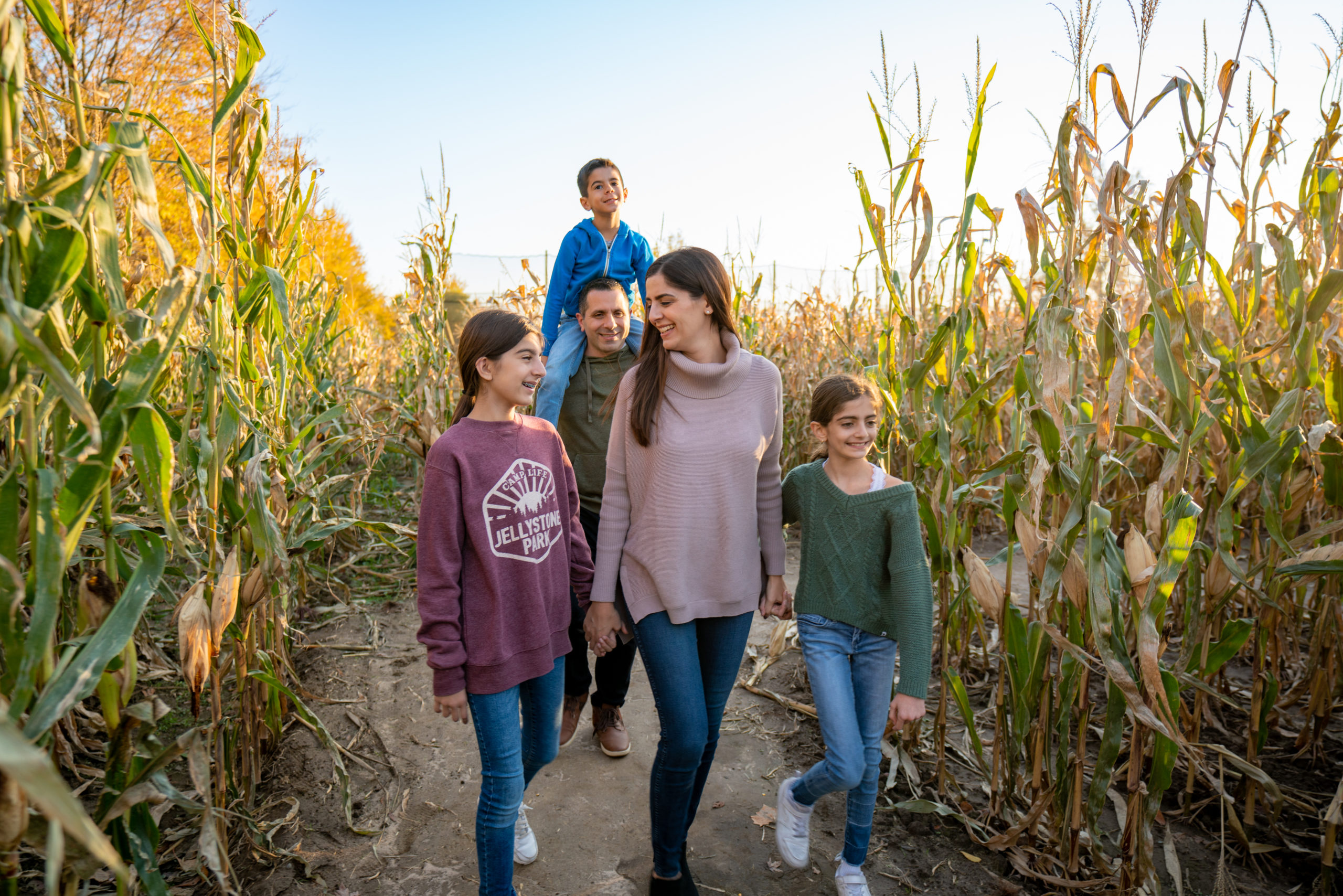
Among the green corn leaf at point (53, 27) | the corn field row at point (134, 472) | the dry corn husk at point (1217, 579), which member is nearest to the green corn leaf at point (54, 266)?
the corn field row at point (134, 472)

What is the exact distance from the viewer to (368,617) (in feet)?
12.3

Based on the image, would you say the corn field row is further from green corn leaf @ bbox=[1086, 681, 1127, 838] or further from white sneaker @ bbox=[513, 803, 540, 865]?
green corn leaf @ bbox=[1086, 681, 1127, 838]

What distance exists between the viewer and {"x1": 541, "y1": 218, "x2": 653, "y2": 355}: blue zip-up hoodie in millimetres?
2861

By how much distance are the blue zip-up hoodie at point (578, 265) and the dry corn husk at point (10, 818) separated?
2007 mm

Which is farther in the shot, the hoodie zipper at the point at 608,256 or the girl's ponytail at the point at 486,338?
the hoodie zipper at the point at 608,256

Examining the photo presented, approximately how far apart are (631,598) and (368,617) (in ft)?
7.80

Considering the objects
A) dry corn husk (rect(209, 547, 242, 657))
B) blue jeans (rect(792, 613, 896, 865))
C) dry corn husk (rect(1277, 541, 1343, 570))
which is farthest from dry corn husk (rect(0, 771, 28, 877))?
dry corn husk (rect(1277, 541, 1343, 570))

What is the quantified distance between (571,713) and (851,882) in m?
1.15

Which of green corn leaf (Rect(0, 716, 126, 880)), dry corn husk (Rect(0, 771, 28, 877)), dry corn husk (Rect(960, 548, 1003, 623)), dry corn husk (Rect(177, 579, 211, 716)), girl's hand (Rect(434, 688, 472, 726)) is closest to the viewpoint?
green corn leaf (Rect(0, 716, 126, 880))

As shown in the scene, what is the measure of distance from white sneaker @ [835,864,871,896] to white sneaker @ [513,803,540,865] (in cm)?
88

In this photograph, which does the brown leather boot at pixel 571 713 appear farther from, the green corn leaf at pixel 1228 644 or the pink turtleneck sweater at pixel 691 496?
the green corn leaf at pixel 1228 644

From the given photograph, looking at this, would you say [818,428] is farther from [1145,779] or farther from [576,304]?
[1145,779]

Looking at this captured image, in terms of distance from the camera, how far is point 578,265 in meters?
2.88

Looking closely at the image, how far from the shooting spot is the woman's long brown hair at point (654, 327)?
6.27ft
